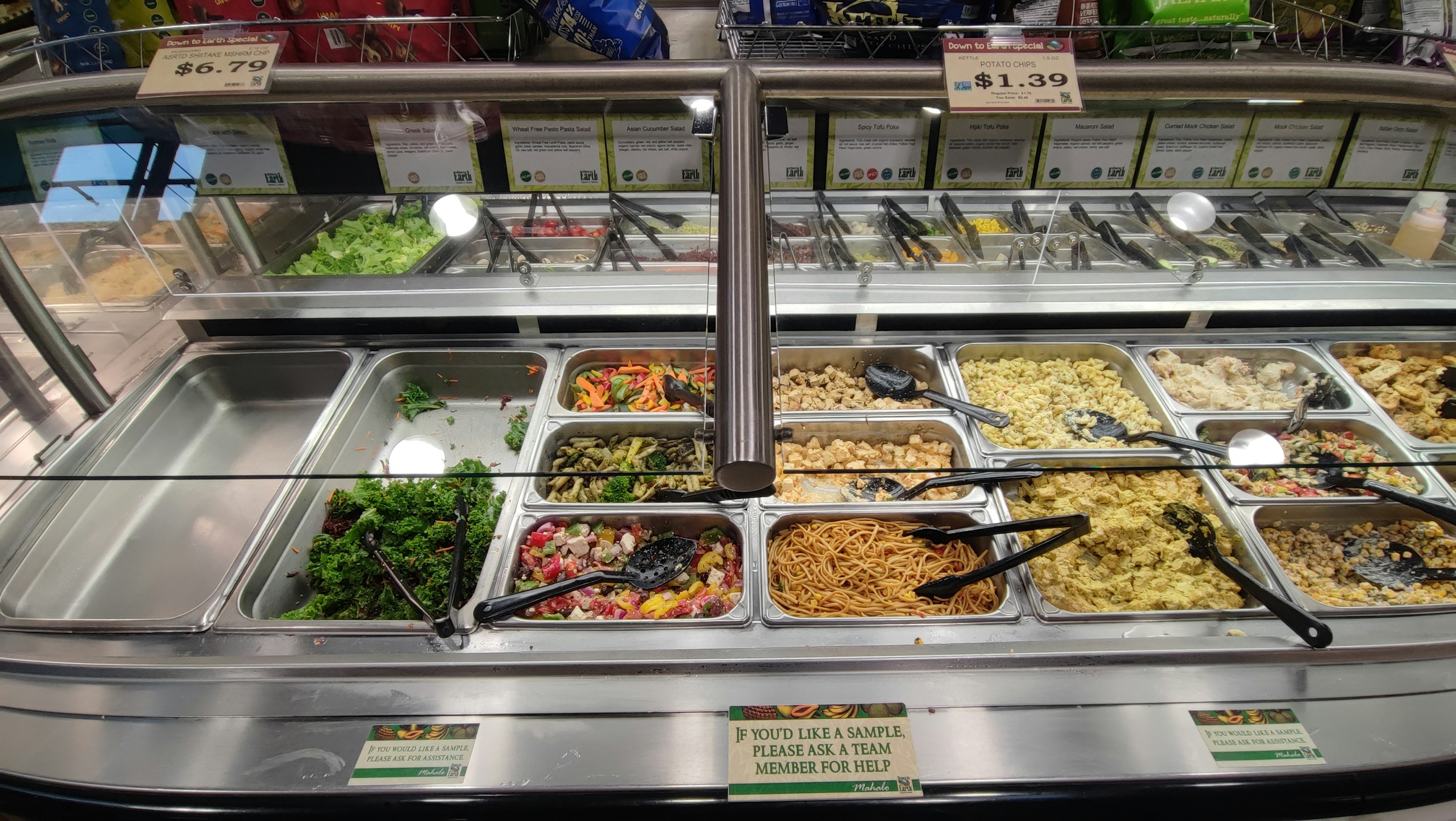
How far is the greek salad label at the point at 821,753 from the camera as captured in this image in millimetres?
1143

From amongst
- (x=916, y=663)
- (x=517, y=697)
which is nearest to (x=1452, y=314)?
(x=916, y=663)

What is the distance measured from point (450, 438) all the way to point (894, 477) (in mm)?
1431

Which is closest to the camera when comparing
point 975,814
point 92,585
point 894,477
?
point 975,814

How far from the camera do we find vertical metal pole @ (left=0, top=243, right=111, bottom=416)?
1.65m

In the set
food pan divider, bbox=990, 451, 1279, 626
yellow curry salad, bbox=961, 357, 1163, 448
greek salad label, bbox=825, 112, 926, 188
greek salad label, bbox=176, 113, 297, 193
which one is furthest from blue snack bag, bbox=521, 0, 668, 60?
food pan divider, bbox=990, 451, 1279, 626

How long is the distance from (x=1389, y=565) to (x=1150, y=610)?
763 millimetres

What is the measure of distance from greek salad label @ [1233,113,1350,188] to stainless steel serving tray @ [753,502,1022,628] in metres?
1.05

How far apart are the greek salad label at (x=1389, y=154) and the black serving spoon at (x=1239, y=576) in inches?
35.1

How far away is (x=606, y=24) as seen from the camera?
1.56m

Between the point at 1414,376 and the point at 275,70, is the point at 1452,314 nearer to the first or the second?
the point at 1414,376

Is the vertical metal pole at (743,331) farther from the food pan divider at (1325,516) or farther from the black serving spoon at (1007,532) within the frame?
the food pan divider at (1325,516)

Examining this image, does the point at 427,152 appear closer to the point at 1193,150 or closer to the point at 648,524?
the point at 648,524

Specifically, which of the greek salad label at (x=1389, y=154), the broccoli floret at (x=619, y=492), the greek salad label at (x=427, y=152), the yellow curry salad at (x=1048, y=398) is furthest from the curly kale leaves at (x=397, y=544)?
the greek salad label at (x=1389, y=154)

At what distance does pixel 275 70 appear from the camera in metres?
1.37
